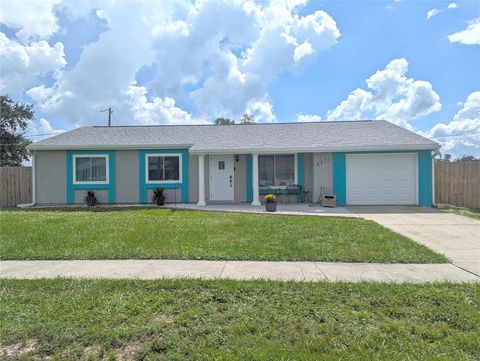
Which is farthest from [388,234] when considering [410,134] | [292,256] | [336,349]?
[410,134]

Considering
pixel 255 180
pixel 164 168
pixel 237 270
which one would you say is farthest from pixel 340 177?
pixel 237 270

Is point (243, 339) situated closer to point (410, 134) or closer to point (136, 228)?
point (136, 228)

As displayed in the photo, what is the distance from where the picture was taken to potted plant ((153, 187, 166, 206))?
14795 mm

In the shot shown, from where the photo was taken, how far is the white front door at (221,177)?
15.3 metres

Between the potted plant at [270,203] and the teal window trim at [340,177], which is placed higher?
the teal window trim at [340,177]

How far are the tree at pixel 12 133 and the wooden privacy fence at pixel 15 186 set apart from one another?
597 inches

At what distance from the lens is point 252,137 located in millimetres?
15867

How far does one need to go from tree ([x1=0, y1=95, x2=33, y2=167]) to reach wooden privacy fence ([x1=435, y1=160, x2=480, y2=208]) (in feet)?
103

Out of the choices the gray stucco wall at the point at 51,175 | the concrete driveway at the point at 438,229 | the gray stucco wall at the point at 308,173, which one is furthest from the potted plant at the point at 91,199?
the concrete driveway at the point at 438,229

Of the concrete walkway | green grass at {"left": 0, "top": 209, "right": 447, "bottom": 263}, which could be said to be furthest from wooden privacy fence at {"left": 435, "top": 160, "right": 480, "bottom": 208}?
the concrete walkway

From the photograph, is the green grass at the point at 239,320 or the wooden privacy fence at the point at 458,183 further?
the wooden privacy fence at the point at 458,183

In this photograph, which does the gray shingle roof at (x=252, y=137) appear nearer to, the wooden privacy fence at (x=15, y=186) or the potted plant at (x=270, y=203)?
the wooden privacy fence at (x=15, y=186)

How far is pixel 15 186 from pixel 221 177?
33.1 feet

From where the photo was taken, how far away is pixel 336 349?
9.39 feet
